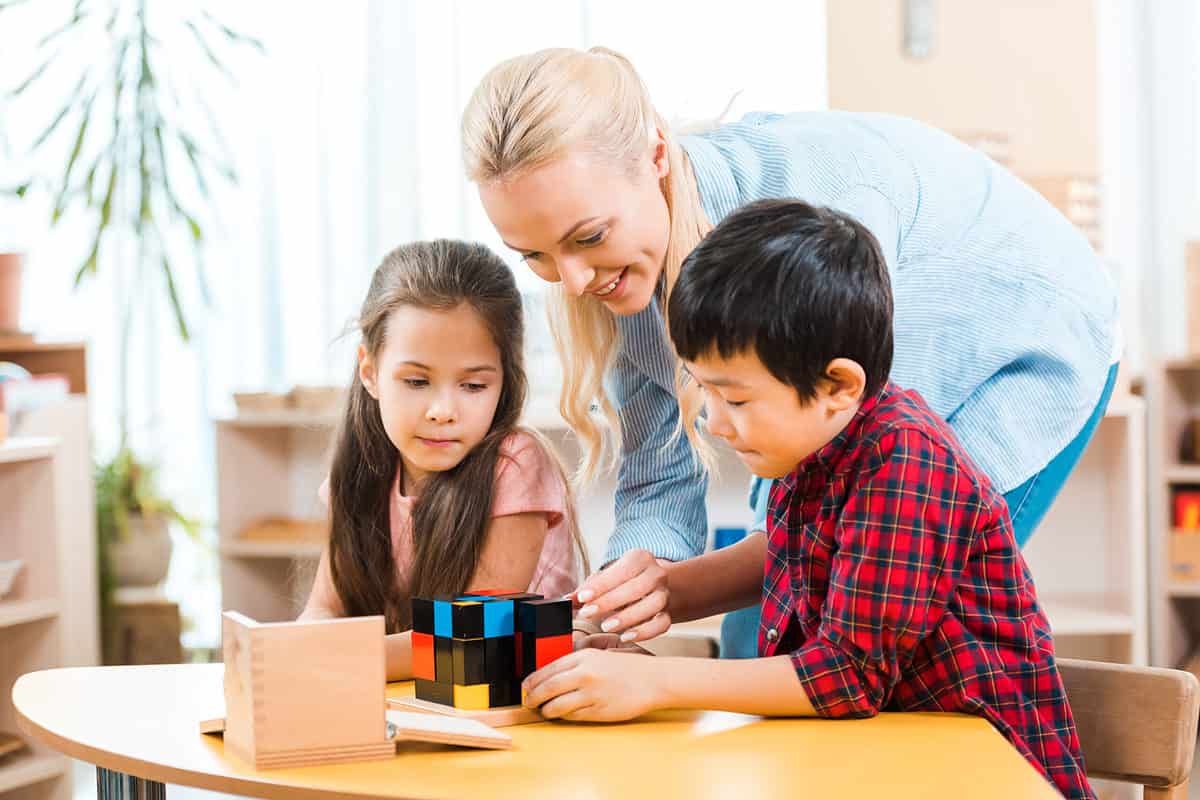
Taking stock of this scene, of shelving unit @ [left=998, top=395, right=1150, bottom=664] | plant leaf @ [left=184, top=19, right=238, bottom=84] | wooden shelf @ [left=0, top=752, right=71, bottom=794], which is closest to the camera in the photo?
wooden shelf @ [left=0, top=752, right=71, bottom=794]

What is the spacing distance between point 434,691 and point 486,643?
0.09 m

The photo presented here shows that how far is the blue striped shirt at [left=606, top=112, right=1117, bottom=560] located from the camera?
4.70ft

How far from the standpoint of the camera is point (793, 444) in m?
1.19

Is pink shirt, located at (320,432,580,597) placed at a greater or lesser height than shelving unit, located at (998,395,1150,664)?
greater

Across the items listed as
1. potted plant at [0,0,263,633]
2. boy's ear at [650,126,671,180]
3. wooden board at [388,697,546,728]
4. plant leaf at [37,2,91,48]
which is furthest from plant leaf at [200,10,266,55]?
wooden board at [388,697,546,728]

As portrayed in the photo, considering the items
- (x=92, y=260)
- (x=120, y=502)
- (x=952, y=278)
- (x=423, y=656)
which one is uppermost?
(x=92, y=260)

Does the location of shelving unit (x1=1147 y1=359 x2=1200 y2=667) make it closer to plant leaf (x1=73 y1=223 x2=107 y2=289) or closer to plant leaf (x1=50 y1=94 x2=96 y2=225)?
plant leaf (x1=73 y1=223 x2=107 y2=289)

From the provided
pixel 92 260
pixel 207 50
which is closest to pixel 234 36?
pixel 207 50

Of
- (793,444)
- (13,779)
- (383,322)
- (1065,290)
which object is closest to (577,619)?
(793,444)

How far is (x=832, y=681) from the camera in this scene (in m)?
1.16

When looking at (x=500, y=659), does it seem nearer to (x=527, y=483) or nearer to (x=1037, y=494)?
(x=527, y=483)

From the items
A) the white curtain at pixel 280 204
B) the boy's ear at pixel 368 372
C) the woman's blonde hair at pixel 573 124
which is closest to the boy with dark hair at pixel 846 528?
the woman's blonde hair at pixel 573 124

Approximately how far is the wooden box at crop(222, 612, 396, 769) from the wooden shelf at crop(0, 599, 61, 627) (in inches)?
86.1

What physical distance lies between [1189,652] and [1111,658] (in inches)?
19.5
